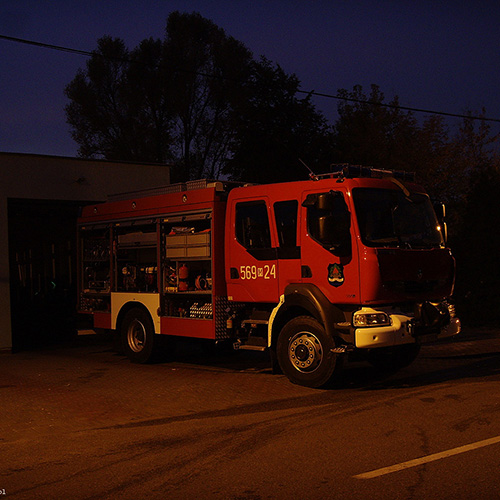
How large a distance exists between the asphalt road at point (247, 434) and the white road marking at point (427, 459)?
2 centimetres

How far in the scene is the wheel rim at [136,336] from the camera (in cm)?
1316

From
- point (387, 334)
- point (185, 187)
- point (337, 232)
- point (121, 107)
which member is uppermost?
point (121, 107)

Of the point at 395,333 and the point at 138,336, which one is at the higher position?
the point at 395,333

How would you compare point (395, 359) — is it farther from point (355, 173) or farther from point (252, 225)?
point (355, 173)

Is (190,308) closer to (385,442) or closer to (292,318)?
(292,318)

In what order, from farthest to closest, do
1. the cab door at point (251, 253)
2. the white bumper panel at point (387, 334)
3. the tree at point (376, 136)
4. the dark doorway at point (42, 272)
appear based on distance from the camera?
1. the tree at point (376, 136)
2. the dark doorway at point (42, 272)
3. the cab door at point (251, 253)
4. the white bumper panel at point (387, 334)

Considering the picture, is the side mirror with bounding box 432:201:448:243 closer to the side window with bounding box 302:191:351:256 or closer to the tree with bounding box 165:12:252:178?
the side window with bounding box 302:191:351:256

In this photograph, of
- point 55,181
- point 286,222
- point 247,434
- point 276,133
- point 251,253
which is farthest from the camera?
point 276,133

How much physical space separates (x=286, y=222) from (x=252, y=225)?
721 millimetres

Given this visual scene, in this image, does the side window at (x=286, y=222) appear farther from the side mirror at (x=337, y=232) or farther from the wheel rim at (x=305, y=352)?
the wheel rim at (x=305, y=352)

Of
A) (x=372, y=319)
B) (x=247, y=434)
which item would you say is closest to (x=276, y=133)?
(x=372, y=319)

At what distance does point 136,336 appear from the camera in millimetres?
13305

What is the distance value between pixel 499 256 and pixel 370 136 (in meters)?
21.6

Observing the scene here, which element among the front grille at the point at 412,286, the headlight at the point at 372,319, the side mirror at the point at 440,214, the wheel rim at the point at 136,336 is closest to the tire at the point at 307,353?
the headlight at the point at 372,319
